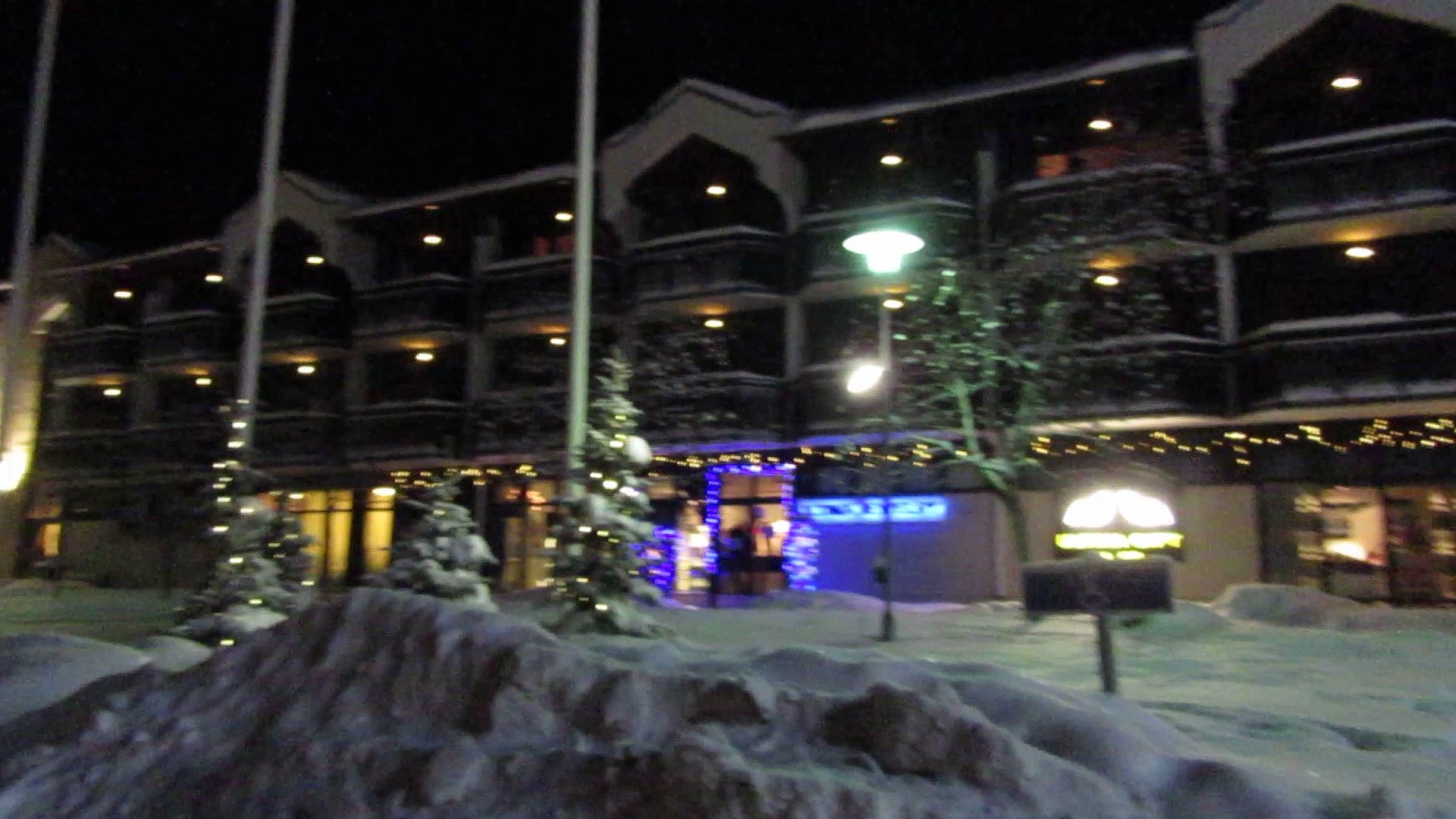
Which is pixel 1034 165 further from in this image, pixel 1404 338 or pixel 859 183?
pixel 1404 338

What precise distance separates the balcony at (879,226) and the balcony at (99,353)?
24.5 metres

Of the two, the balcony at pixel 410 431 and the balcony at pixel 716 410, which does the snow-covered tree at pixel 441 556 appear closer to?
the balcony at pixel 716 410

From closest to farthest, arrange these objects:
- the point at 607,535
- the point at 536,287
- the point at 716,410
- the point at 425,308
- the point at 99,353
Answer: the point at 607,535 → the point at 716,410 → the point at 536,287 → the point at 425,308 → the point at 99,353

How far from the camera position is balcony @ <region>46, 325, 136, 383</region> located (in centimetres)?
3753

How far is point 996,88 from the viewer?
23.9m

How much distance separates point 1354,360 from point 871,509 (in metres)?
9.75

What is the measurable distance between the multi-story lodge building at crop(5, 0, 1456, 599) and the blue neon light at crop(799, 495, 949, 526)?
0.11 m

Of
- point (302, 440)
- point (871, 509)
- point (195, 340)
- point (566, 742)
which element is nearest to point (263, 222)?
point (566, 742)

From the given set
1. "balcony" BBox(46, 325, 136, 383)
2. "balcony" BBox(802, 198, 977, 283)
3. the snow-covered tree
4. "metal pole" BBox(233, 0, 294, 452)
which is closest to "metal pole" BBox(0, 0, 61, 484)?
"metal pole" BBox(233, 0, 294, 452)

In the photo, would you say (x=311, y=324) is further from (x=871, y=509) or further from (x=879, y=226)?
(x=879, y=226)

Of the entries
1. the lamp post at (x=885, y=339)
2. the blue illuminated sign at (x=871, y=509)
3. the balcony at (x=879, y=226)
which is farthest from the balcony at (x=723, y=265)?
the lamp post at (x=885, y=339)

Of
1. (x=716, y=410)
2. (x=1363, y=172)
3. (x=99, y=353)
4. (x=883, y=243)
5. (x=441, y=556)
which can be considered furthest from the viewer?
(x=99, y=353)

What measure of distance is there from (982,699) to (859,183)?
68.5 feet

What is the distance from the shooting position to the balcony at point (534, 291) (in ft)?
91.1
